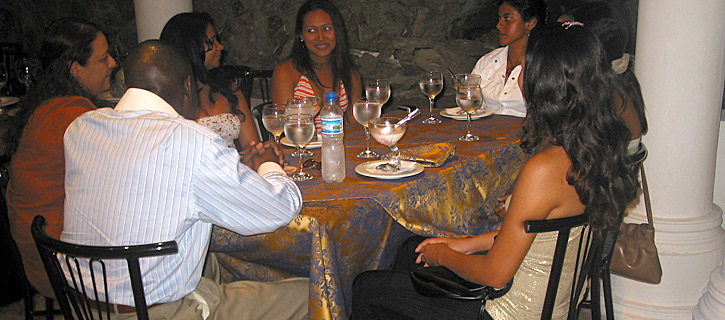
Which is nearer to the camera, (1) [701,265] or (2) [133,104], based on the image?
(2) [133,104]

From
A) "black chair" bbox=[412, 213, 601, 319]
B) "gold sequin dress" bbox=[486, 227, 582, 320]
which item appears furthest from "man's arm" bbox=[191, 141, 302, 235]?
"gold sequin dress" bbox=[486, 227, 582, 320]

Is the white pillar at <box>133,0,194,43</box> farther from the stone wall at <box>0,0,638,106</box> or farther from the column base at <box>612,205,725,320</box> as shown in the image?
the column base at <box>612,205,725,320</box>

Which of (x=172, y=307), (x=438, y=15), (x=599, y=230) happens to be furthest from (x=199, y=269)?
(x=438, y=15)

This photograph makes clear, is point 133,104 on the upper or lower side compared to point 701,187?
upper

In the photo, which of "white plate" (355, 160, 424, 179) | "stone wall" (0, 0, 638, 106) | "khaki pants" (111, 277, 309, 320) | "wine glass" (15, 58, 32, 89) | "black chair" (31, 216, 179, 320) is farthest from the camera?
"stone wall" (0, 0, 638, 106)

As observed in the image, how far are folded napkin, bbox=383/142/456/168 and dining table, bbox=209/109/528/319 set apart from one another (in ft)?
0.06

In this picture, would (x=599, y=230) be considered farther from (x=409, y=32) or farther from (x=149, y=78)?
(x=409, y=32)

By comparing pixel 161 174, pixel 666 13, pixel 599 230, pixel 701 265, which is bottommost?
pixel 701 265

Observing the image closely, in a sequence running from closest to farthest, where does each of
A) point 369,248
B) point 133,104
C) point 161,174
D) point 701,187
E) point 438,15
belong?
point 161,174 < point 133,104 < point 369,248 < point 701,187 < point 438,15

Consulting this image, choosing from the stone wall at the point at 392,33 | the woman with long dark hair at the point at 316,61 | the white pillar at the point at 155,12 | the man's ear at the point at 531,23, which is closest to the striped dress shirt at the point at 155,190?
the woman with long dark hair at the point at 316,61

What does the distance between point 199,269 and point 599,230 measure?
3.21 ft

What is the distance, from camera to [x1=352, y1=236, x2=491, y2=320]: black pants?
1613 mm

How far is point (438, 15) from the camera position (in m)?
4.54

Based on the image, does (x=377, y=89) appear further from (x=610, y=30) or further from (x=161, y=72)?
(x=161, y=72)
